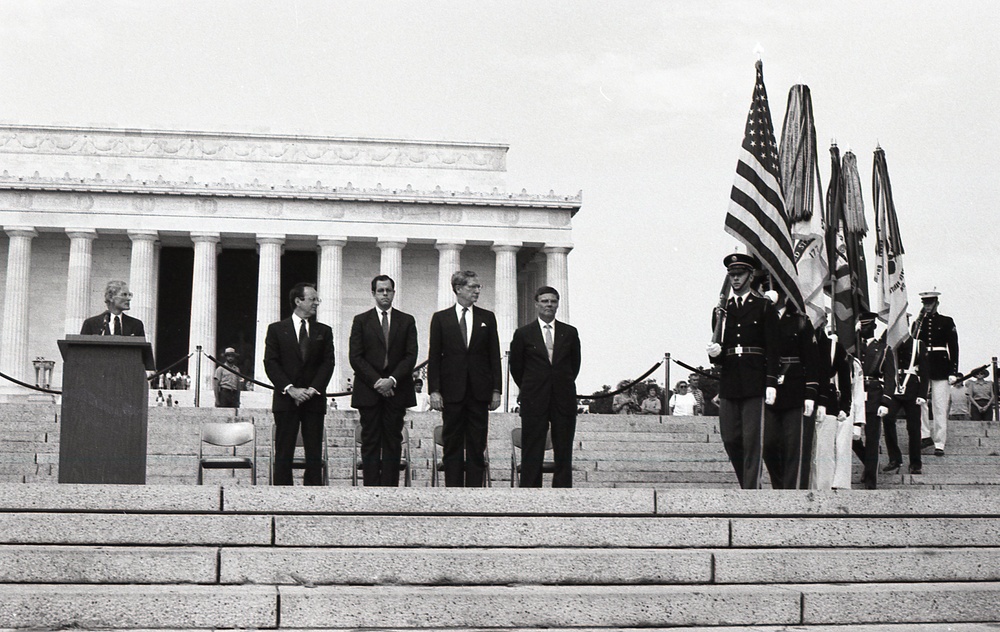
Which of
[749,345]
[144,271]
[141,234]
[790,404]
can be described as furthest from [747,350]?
[144,271]

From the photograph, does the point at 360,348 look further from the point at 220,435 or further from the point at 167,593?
the point at 167,593

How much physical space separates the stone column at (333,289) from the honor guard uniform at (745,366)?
1230 inches

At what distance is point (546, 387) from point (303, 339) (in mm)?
2361

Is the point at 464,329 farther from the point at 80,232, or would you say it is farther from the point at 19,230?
the point at 19,230

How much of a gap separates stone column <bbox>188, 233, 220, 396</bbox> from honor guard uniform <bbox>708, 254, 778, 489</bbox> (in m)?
30.9

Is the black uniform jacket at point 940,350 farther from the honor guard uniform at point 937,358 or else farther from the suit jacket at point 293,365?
the suit jacket at point 293,365

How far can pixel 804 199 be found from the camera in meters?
14.6

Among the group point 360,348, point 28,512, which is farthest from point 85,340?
point 360,348

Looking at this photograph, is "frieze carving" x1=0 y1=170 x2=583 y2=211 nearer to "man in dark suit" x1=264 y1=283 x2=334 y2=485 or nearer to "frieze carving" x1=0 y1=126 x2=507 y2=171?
"frieze carving" x1=0 y1=126 x2=507 y2=171

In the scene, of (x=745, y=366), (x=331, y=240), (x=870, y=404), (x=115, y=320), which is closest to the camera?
(x=745, y=366)

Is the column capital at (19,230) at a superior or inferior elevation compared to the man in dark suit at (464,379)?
superior

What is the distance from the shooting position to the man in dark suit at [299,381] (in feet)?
40.6

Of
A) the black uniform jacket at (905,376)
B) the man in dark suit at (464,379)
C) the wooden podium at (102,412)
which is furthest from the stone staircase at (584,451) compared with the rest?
the wooden podium at (102,412)

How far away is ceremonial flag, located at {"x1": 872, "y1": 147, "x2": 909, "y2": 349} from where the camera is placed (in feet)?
57.3
